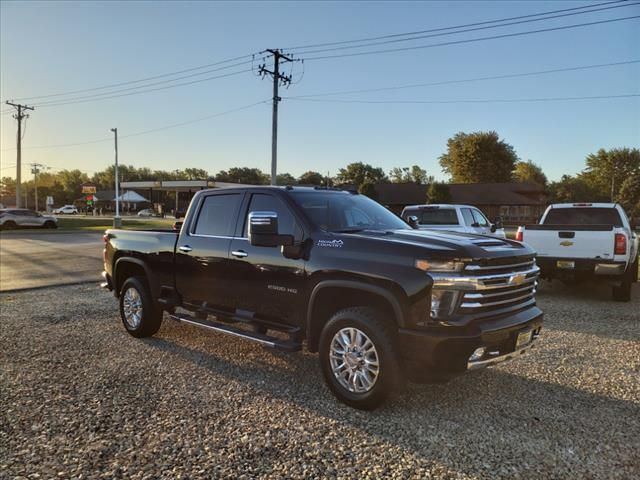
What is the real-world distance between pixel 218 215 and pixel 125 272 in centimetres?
218

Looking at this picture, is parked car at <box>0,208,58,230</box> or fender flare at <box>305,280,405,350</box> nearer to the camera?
fender flare at <box>305,280,405,350</box>

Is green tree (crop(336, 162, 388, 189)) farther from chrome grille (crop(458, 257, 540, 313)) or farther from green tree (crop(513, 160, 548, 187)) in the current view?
chrome grille (crop(458, 257, 540, 313))

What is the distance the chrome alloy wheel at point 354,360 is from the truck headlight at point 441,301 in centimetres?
61

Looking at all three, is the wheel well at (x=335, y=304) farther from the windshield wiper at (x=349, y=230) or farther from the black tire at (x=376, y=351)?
the windshield wiper at (x=349, y=230)

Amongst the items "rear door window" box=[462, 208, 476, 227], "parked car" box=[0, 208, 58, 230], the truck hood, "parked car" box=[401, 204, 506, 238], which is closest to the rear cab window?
"parked car" box=[401, 204, 506, 238]

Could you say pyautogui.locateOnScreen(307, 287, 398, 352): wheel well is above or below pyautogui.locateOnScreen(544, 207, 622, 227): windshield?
below

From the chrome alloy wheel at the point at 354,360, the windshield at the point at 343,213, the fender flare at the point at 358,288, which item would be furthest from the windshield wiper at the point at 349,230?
the chrome alloy wheel at the point at 354,360

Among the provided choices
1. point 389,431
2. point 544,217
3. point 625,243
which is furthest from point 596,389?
point 544,217

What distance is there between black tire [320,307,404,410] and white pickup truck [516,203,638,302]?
250 inches

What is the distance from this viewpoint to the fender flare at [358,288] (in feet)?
12.7

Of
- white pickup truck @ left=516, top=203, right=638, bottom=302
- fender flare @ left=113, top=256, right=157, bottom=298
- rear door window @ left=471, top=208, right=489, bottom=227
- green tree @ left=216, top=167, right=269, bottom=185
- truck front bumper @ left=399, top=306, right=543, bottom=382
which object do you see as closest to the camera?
truck front bumper @ left=399, top=306, right=543, bottom=382

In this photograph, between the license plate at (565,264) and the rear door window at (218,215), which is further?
the license plate at (565,264)

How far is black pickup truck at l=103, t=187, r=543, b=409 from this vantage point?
3.80m

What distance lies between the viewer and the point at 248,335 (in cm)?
486
